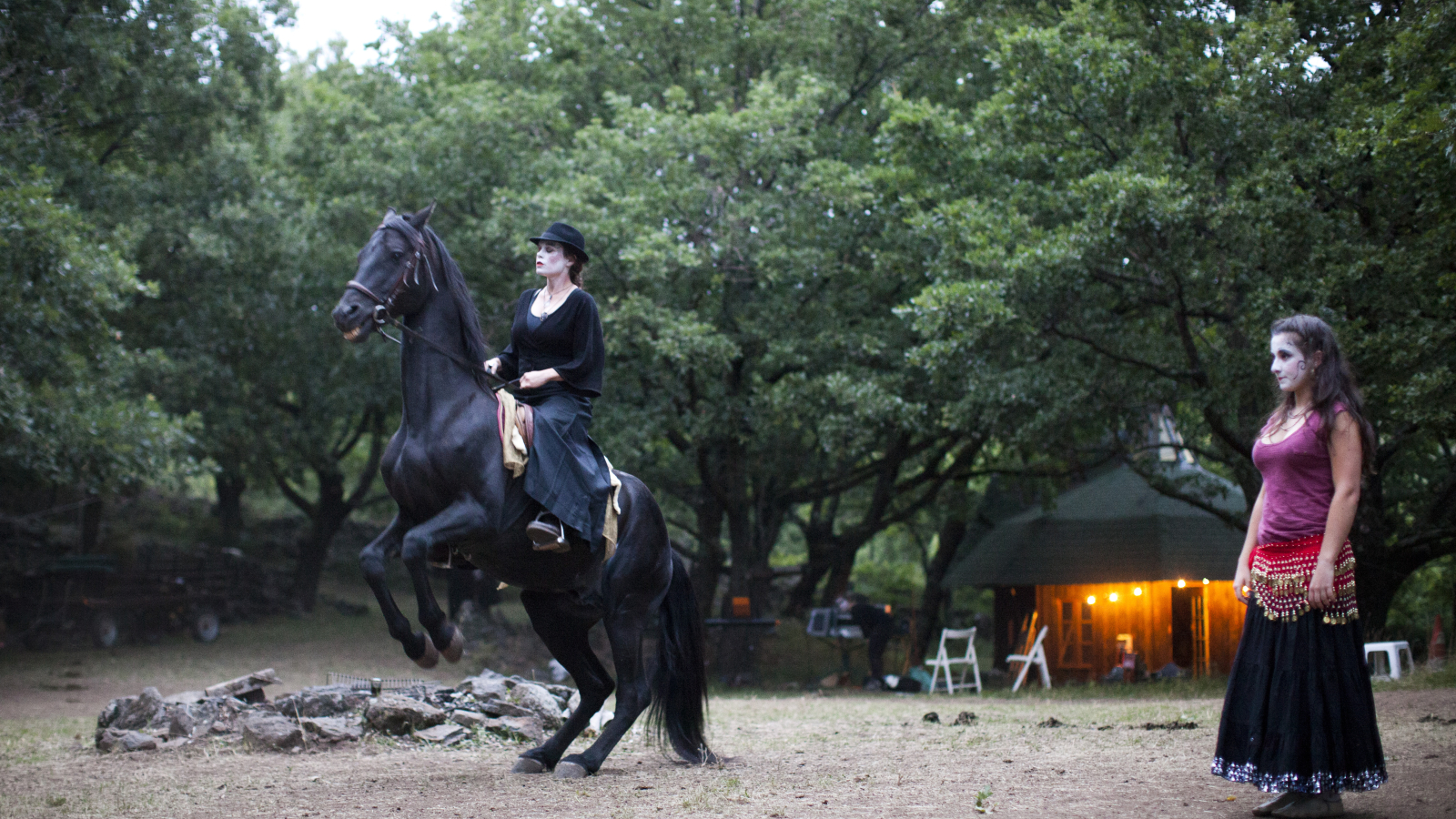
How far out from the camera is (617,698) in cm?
741

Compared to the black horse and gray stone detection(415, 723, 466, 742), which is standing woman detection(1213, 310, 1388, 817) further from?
gray stone detection(415, 723, 466, 742)

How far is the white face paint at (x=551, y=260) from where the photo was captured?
676 centimetres

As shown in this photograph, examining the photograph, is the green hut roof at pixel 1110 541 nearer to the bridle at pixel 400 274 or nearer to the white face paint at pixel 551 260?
the white face paint at pixel 551 260

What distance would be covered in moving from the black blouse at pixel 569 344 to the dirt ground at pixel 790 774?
2366mm

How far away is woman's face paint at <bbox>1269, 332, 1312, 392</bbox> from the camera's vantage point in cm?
492

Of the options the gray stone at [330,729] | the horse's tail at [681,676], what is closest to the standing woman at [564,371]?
the horse's tail at [681,676]

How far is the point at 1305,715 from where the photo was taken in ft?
15.6

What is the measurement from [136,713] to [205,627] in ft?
57.8

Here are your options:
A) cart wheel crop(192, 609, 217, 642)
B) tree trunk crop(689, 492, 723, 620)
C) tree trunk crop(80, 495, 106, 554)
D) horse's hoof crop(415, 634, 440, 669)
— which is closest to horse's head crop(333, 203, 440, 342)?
horse's hoof crop(415, 634, 440, 669)

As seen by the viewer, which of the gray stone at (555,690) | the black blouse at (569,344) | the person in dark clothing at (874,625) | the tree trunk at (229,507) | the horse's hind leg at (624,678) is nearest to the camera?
the black blouse at (569,344)

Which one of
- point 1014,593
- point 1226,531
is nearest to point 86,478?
point 1014,593

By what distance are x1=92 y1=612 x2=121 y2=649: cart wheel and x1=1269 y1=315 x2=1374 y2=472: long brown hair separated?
25.2m

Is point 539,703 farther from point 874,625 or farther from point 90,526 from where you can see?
point 90,526

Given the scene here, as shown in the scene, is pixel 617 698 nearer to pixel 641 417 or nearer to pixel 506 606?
pixel 641 417
